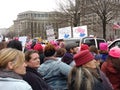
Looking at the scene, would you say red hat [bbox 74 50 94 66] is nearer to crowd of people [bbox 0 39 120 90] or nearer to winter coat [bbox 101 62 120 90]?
→ crowd of people [bbox 0 39 120 90]

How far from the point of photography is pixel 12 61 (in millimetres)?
3434

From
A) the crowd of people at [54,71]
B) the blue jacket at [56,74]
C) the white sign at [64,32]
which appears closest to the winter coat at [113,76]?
the crowd of people at [54,71]

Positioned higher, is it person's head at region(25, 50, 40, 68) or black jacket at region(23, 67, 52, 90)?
person's head at region(25, 50, 40, 68)

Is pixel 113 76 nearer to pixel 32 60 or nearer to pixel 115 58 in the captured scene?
pixel 115 58

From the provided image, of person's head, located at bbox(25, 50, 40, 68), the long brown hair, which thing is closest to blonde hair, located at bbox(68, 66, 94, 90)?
person's head, located at bbox(25, 50, 40, 68)

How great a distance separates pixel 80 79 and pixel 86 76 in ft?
0.29

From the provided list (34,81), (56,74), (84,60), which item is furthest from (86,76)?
(56,74)

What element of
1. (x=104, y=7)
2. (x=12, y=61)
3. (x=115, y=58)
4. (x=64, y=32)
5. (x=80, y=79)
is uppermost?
(x=104, y=7)

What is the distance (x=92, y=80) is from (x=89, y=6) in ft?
128

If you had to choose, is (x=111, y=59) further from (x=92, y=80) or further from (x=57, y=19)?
(x=57, y=19)

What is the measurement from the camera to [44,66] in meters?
5.89

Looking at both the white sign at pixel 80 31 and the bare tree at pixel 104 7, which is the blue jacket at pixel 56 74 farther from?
the bare tree at pixel 104 7

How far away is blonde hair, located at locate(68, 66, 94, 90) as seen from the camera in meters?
4.31

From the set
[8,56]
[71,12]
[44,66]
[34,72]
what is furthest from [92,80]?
[71,12]
